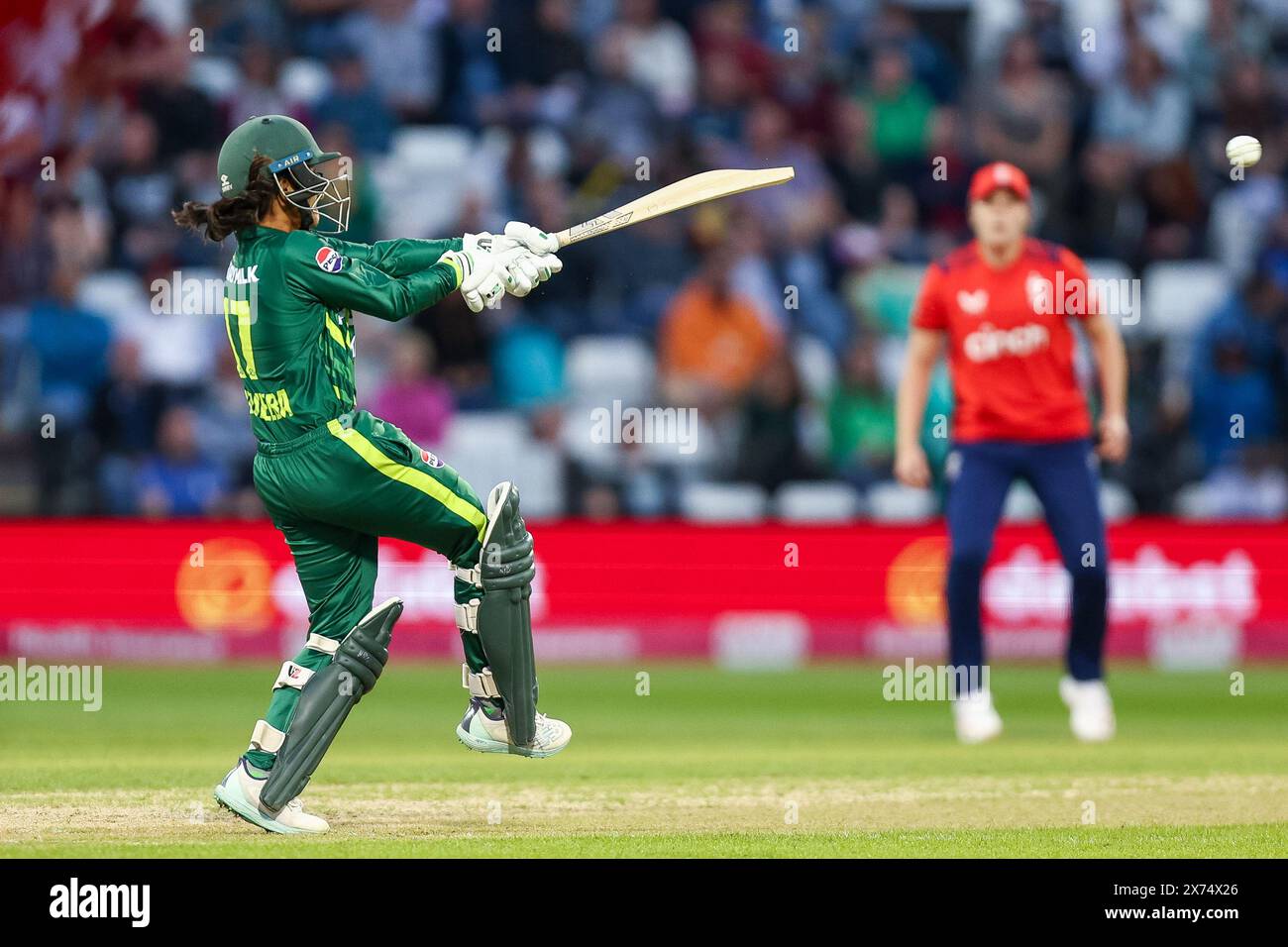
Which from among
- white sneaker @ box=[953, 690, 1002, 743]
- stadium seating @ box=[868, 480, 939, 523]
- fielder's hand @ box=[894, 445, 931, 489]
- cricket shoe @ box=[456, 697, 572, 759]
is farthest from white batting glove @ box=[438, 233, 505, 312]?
stadium seating @ box=[868, 480, 939, 523]

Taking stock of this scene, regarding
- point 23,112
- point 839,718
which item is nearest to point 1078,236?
point 839,718

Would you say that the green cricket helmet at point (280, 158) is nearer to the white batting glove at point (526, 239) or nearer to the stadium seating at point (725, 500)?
the white batting glove at point (526, 239)

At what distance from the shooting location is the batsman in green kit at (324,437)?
208 inches

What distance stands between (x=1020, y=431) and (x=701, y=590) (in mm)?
3149

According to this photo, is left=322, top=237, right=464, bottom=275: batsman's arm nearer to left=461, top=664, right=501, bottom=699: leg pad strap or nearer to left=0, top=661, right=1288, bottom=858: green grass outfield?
left=461, top=664, right=501, bottom=699: leg pad strap

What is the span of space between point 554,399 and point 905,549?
2.15 meters

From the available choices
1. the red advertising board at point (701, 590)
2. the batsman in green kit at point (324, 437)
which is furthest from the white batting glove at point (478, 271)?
the red advertising board at point (701, 590)

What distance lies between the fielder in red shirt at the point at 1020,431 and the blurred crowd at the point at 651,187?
10.1ft

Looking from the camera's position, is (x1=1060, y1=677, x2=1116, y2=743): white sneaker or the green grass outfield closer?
the green grass outfield

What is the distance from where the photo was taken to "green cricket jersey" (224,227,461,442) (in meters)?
5.23

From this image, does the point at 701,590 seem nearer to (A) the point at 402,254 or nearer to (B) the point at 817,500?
(B) the point at 817,500

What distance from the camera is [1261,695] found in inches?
356
